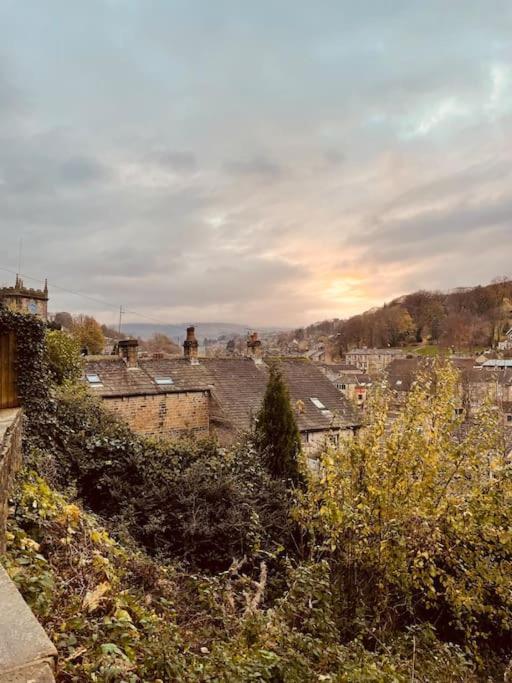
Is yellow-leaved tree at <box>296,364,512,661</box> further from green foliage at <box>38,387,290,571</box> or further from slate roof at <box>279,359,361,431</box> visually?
slate roof at <box>279,359,361,431</box>

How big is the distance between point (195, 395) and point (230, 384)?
1670 mm

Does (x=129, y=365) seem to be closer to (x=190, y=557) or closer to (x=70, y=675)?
(x=190, y=557)

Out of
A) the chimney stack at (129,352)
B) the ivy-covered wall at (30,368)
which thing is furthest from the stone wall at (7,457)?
the chimney stack at (129,352)

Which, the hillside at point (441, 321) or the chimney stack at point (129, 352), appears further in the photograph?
the hillside at point (441, 321)

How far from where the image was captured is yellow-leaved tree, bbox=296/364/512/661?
19.0 feet

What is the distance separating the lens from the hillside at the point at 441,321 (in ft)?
343

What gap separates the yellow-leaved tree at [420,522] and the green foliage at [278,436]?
12.9 ft

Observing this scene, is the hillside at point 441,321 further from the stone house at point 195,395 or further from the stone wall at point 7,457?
the stone wall at point 7,457

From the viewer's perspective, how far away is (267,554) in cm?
675

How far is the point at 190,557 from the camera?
7.48 metres

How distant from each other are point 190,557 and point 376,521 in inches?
132

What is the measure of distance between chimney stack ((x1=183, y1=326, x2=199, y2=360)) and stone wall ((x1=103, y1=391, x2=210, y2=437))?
6.96 ft

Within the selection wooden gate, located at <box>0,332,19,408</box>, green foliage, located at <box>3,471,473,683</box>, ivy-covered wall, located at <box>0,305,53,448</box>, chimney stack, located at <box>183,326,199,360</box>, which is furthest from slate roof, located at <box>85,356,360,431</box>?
green foliage, located at <box>3,471,473,683</box>

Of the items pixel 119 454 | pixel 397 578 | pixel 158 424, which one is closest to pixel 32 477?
pixel 119 454
